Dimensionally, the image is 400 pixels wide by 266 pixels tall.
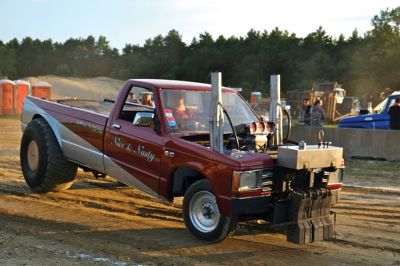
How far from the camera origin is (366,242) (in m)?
6.20

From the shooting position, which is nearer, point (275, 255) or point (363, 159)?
point (275, 255)

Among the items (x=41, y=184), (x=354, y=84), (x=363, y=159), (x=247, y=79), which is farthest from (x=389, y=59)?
(x=41, y=184)

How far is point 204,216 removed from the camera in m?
6.05

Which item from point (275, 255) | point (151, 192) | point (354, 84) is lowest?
point (275, 255)

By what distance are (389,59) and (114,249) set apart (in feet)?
210

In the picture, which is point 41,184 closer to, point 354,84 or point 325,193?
point 325,193

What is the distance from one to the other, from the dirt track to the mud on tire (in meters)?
0.19

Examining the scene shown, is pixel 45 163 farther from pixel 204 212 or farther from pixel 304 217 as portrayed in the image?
pixel 304 217

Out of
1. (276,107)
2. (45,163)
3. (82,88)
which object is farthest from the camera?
(82,88)

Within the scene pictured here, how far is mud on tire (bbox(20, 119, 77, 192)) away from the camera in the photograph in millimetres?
8406

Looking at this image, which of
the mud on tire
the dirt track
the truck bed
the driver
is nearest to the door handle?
the driver

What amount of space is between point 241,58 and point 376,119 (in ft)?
233

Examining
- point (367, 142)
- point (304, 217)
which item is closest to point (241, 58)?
point (367, 142)

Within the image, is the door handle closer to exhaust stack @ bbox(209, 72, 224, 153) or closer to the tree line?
exhaust stack @ bbox(209, 72, 224, 153)
